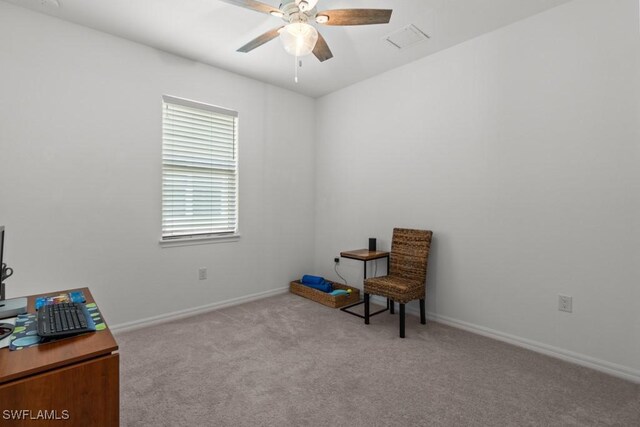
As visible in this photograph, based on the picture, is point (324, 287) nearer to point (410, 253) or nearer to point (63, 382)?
point (410, 253)

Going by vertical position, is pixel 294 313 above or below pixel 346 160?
below

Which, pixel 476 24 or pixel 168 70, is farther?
pixel 168 70

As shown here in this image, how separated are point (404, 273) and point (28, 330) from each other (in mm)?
2804

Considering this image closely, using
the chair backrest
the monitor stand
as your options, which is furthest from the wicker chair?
the monitor stand

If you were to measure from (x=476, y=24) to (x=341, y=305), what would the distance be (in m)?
3.01

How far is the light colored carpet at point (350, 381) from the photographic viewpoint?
1.80 metres

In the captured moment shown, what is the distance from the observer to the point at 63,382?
A: 1.08m

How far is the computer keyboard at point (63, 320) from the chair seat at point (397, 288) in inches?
86.5

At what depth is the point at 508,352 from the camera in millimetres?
2547

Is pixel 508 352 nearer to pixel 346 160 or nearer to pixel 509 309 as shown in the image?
pixel 509 309

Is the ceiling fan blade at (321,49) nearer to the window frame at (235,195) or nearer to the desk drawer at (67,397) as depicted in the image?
the window frame at (235,195)

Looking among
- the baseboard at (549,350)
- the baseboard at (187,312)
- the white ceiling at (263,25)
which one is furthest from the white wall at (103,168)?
the baseboard at (549,350)

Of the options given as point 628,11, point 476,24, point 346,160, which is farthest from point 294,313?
point 628,11

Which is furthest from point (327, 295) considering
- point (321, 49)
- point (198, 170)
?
point (321, 49)
